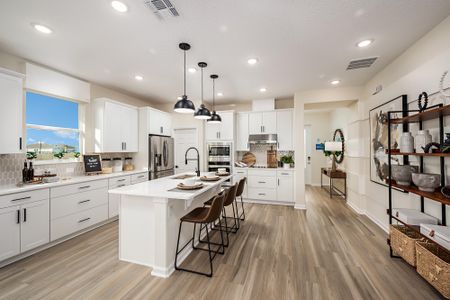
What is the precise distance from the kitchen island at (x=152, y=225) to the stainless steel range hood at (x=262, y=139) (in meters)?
3.00

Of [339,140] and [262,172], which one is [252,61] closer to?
[262,172]

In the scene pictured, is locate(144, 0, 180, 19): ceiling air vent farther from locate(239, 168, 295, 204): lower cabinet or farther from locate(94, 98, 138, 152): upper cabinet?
locate(239, 168, 295, 204): lower cabinet

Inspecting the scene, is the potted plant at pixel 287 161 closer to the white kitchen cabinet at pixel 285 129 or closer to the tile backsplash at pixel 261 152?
the white kitchen cabinet at pixel 285 129

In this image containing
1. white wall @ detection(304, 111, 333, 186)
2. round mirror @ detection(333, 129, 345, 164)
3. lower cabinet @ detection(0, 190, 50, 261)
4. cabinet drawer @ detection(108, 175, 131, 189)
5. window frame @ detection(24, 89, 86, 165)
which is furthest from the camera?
white wall @ detection(304, 111, 333, 186)

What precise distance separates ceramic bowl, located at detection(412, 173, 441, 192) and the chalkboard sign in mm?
4947

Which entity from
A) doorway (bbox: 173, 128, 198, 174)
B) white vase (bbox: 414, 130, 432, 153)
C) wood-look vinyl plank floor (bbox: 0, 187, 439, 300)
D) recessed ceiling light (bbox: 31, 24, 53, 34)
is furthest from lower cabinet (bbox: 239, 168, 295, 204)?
recessed ceiling light (bbox: 31, 24, 53, 34)

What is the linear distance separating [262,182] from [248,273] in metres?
2.93

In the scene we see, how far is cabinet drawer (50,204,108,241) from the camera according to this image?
2.75m

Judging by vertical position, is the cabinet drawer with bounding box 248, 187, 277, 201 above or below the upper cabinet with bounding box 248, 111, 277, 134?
below

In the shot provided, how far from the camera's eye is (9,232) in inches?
89.7

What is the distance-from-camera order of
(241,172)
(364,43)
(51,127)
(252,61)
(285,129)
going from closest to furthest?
(364,43) < (252,61) < (51,127) < (285,129) < (241,172)

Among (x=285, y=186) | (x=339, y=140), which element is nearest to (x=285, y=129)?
(x=285, y=186)

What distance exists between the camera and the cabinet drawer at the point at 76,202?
275cm

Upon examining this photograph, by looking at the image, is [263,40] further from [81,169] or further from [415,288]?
[81,169]
